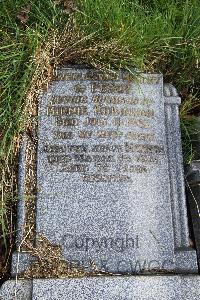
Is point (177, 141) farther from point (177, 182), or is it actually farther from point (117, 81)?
point (117, 81)

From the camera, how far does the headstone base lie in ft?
9.09

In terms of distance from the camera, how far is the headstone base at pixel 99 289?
277 cm

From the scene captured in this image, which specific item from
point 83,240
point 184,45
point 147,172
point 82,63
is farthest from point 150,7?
point 83,240

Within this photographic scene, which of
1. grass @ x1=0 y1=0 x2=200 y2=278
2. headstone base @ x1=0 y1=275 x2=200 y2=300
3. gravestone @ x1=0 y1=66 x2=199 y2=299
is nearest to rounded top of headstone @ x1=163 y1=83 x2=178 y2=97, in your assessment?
gravestone @ x1=0 y1=66 x2=199 y2=299

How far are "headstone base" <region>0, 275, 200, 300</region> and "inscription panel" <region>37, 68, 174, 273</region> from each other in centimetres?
12

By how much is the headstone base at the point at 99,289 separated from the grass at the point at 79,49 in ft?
1.18

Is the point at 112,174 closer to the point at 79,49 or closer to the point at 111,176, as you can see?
the point at 111,176

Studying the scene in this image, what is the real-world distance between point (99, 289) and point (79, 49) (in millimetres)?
1560

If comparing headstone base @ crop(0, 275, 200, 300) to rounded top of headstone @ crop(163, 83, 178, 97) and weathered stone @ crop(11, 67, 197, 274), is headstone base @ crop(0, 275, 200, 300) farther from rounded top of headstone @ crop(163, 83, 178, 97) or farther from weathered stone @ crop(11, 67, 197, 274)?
rounded top of headstone @ crop(163, 83, 178, 97)

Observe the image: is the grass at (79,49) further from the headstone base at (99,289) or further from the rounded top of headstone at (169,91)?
the headstone base at (99,289)

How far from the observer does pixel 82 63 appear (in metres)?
3.38

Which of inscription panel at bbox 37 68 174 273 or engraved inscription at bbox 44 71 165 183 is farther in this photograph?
engraved inscription at bbox 44 71 165 183

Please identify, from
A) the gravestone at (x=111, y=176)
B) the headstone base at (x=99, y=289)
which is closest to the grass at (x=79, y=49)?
the gravestone at (x=111, y=176)

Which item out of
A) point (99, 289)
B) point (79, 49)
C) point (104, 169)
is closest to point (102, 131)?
point (104, 169)
